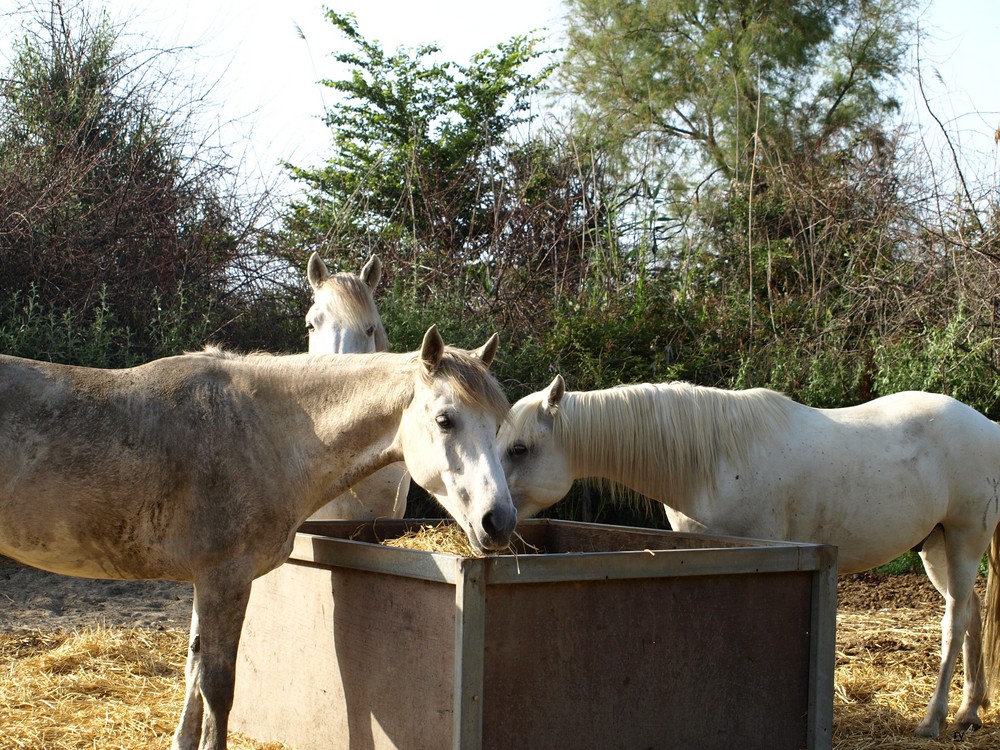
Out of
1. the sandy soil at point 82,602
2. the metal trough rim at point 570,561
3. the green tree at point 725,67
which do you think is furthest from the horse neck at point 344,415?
the green tree at point 725,67

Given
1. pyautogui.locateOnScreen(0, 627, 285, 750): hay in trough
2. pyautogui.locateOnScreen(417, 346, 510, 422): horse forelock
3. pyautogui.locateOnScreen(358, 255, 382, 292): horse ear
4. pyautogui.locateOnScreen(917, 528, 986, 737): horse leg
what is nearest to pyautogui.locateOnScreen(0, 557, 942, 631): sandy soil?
pyautogui.locateOnScreen(0, 627, 285, 750): hay in trough

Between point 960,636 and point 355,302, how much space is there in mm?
3145

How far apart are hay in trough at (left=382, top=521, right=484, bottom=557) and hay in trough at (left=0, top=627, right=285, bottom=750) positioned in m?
0.86

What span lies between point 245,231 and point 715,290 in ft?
14.4

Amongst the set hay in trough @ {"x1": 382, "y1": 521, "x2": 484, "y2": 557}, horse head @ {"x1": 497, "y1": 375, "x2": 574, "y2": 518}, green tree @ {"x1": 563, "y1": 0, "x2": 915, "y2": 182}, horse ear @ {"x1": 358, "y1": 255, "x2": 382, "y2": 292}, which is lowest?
hay in trough @ {"x1": 382, "y1": 521, "x2": 484, "y2": 557}

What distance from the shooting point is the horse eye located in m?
3.84

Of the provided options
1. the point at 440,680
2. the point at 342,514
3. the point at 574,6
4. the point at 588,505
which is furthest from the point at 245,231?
the point at 574,6

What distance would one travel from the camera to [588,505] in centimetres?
709

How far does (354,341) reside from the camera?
4250 mm

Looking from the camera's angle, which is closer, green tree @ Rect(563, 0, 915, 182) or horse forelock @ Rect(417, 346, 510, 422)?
horse forelock @ Rect(417, 346, 510, 422)

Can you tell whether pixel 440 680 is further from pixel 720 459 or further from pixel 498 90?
pixel 498 90

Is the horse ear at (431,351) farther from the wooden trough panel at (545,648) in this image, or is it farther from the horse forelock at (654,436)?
the horse forelock at (654,436)

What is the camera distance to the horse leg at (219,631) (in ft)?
9.16

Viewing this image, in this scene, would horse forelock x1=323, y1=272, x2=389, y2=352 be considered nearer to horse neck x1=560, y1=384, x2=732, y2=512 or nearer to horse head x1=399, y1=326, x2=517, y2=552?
horse neck x1=560, y1=384, x2=732, y2=512
